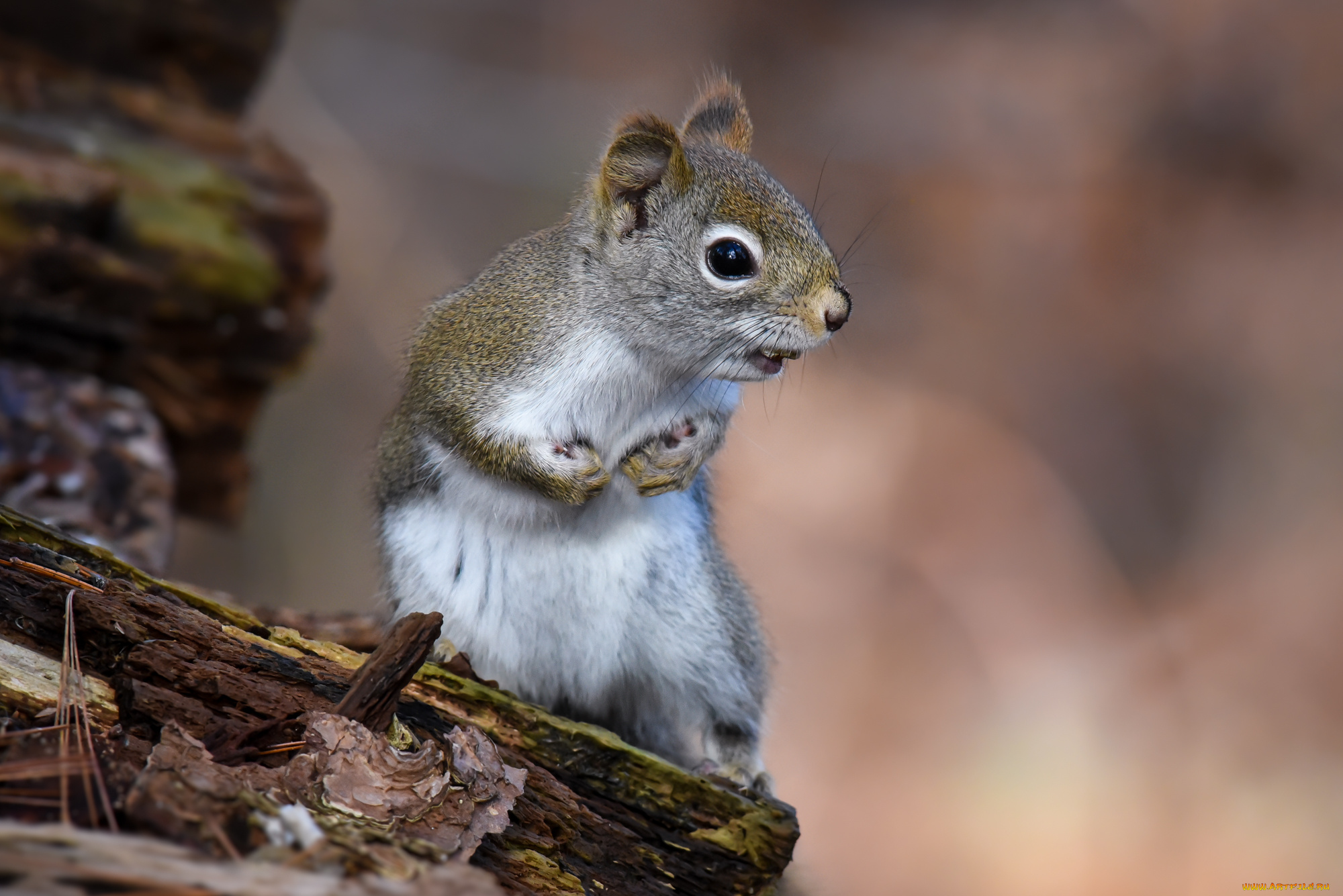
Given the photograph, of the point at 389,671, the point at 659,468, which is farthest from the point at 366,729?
the point at 659,468

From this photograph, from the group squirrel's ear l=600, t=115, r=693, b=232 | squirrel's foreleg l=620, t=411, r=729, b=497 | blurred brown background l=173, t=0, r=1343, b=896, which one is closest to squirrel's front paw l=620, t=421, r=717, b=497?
squirrel's foreleg l=620, t=411, r=729, b=497

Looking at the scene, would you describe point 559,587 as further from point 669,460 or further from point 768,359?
point 768,359

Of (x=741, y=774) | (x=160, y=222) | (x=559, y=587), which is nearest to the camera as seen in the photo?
(x=559, y=587)

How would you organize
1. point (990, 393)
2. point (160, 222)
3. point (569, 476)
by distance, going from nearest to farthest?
point (569, 476), point (160, 222), point (990, 393)

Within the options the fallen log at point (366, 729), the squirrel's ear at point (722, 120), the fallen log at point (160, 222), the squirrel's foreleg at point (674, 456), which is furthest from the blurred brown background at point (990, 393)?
the fallen log at point (366, 729)

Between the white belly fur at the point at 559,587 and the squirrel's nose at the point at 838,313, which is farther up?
the squirrel's nose at the point at 838,313

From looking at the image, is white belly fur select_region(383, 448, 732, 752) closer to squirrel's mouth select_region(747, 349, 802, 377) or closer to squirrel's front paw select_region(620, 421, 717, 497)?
squirrel's front paw select_region(620, 421, 717, 497)

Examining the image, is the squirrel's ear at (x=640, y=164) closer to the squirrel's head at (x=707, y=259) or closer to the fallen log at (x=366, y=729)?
the squirrel's head at (x=707, y=259)
